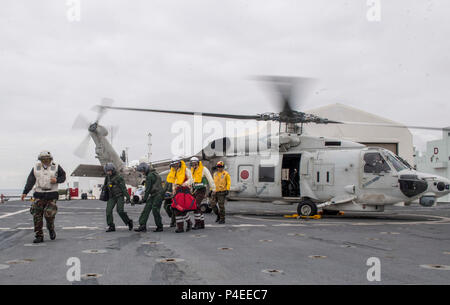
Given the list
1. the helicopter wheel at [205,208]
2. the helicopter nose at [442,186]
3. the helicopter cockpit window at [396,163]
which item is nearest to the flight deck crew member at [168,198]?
the helicopter wheel at [205,208]

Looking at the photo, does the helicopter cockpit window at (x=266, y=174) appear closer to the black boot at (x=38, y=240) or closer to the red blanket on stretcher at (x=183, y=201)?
the red blanket on stretcher at (x=183, y=201)

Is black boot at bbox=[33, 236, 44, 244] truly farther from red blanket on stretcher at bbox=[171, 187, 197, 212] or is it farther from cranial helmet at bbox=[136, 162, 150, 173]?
red blanket on stretcher at bbox=[171, 187, 197, 212]

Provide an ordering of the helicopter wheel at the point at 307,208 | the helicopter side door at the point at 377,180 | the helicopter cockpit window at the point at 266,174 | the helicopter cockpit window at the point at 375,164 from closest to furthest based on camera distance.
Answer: the helicopter side door at the point at 377,180 → the helicopter cockpit window at the point at 375,164 → the helicopter wheel at the point at 307,208 → the helicopter cockpit window at the point at 266,174

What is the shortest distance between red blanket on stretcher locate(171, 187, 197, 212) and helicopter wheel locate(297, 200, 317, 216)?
5597mm

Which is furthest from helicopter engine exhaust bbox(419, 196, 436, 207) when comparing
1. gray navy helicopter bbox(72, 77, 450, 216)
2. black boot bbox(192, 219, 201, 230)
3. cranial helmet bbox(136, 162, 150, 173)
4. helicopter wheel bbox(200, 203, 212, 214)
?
cranial helmet bbox(136, 162, 150, 173)

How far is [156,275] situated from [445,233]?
314 inches

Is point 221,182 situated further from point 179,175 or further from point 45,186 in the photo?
point 45,186

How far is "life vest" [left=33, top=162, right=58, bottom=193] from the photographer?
331 inches

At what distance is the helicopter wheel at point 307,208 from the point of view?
569 inches

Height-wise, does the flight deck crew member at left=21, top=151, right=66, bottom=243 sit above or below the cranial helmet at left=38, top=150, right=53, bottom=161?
below

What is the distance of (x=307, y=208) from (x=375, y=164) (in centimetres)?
282

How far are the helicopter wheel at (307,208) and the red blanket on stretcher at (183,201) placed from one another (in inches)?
220

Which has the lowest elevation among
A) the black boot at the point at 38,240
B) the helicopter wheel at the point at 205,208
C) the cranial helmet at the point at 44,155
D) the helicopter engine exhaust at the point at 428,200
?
the helicopter wheel at the point at 205,208
